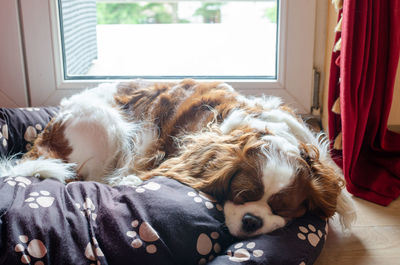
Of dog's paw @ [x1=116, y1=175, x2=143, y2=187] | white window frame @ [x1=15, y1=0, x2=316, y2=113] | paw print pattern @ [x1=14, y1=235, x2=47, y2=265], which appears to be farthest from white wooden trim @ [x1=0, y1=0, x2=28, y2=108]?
paw print pattern @ [x1=14, y1=235, x2=47, y2=265]

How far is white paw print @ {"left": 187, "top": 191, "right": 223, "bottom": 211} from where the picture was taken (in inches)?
51.1

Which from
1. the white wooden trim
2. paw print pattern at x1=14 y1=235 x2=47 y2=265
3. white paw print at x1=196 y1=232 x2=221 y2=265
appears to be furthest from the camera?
the white wooden trim

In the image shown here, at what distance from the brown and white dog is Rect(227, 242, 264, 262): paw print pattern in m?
0.07

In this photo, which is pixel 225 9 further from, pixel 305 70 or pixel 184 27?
pixel 305 70

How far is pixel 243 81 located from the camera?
7.36 ft

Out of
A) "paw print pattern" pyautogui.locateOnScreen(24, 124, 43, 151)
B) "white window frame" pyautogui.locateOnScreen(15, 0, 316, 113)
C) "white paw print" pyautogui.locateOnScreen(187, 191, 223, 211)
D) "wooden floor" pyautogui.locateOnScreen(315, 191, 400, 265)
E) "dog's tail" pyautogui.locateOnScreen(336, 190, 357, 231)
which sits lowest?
"wooden floor" pyautogui.locateOnScreen(315, 191, 400, 265)

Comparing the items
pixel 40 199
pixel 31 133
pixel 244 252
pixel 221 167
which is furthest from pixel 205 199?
pixel 31 133

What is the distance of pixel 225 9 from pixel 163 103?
0.81 meters

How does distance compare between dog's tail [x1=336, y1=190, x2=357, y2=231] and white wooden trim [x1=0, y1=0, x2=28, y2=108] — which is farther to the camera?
white wooden trim [x1=0, y1=0, x2=28, y2=108]

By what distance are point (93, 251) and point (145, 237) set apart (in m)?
0.13

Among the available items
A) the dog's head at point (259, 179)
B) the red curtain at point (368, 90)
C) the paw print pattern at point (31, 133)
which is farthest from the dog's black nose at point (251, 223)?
the paw print pattern at point (31, 133)

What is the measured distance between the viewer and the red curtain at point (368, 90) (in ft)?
5.23

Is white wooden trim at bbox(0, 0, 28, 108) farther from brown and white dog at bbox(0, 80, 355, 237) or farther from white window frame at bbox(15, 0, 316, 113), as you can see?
brown and white dog at bbox(0, 80, 355, 237)

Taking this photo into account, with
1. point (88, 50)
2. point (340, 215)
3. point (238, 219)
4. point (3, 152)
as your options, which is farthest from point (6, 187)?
point (88, 50)
